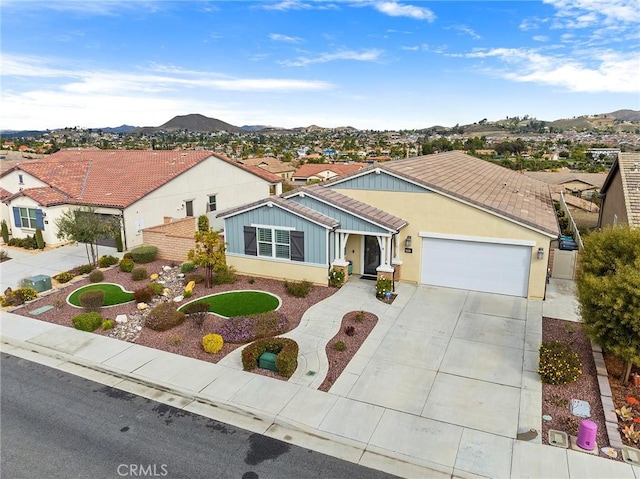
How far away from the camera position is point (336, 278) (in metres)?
18.8

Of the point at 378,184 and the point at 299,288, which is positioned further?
the point at 378,184

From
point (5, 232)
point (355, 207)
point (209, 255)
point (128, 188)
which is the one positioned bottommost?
point (5, 232)

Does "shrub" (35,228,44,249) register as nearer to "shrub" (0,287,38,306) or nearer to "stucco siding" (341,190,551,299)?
"shrub" (0,287,38,306)

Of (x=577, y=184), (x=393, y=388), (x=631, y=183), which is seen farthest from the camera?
(x=577, y=184)

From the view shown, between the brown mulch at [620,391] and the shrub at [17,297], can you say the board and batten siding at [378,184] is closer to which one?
the brown mulch at [620,391]

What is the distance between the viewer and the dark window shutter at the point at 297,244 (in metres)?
19.0

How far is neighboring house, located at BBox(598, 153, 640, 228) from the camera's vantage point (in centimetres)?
1605

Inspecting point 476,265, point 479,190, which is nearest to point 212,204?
point 479,190

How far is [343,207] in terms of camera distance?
18.8 meters

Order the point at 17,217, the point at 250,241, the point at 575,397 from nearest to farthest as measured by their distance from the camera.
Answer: the point at 575,397 → the point at 250,241 → the point at 17,217

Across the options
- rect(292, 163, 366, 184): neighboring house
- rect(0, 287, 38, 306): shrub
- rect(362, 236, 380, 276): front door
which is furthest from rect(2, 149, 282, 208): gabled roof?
rect(292, 163, 366, 184): neighboring house

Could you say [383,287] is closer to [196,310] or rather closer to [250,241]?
[250,241]

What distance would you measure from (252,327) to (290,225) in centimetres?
576

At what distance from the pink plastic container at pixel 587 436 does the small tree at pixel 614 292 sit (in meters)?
2.32
